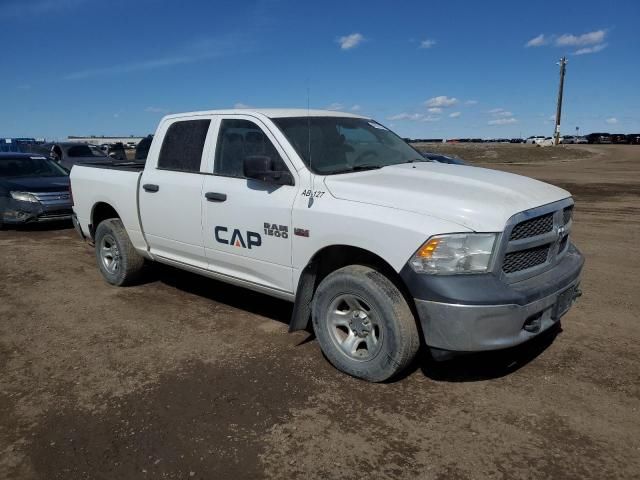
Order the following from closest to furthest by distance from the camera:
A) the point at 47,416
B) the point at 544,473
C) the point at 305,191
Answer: the point at 544,473, the point at 47,416, the point at 305,191

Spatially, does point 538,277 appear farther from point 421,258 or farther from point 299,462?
point 299,462

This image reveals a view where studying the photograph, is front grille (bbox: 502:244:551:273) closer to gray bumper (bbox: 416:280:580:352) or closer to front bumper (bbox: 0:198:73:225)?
gray bumper (bbox: 416:280:580:352)

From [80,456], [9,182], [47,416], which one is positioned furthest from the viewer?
[9,182]

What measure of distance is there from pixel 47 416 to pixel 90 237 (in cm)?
368

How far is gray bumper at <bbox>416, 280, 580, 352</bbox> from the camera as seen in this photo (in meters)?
3.30

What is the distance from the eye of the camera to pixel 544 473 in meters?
2.86

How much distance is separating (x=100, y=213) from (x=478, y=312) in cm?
500

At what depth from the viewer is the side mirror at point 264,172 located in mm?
4102

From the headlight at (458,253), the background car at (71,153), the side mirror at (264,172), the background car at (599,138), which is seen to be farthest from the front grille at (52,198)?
the background car at (599,138)

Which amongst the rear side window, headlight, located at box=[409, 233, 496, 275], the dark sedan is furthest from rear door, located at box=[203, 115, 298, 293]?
the dark sedan

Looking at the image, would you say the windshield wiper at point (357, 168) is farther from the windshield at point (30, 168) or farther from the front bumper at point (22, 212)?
the windshield at point (30, 168)

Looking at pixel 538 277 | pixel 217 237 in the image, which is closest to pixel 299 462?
pixel 538 277

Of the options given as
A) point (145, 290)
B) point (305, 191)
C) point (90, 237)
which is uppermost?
point (305, 191)

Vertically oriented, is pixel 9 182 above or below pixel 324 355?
above
